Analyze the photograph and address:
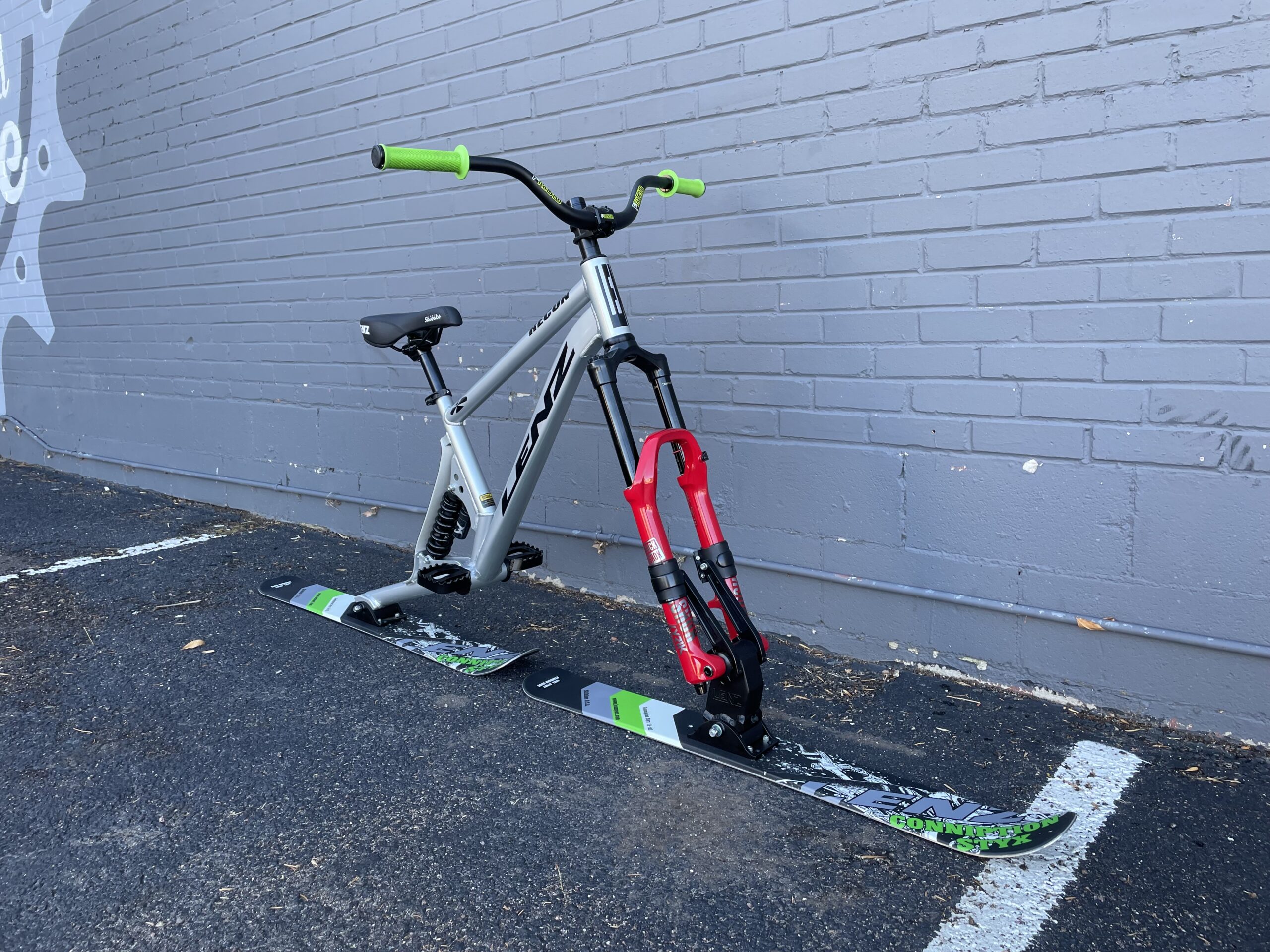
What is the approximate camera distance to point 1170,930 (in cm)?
191

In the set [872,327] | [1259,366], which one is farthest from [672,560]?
[1259,366]

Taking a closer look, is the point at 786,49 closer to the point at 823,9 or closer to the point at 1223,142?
the point at 823,9

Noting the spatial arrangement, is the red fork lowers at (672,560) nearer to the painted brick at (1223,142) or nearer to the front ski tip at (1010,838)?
the front ski tip at (1010,838)

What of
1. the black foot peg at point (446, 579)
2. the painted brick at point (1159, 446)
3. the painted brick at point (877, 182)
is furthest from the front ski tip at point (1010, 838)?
the painted brick at point (877, 182)

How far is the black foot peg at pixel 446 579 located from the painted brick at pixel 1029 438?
6.02ft

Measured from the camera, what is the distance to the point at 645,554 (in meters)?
2.92

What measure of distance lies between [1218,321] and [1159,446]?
375 millimetres

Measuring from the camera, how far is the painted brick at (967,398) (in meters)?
2.95

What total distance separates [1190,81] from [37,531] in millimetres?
5923

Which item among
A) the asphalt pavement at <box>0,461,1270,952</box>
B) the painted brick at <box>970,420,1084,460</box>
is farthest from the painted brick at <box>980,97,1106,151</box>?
the asphalt pavement at <box>0,461,1270,952</box>

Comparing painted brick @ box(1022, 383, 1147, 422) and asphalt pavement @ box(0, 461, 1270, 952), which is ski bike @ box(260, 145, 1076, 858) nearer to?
asphalt pavement @ box(0, 461, 1270, 952)

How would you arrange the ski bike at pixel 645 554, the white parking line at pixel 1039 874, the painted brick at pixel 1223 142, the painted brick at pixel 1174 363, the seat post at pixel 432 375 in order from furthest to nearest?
the seat post at pixel 432 375 < the painted brick at pixel 1174 363 < the painted brick at pixel 1223 142 < the ski bike at pixel 645 554 < the white parking line at pixel 1039 874

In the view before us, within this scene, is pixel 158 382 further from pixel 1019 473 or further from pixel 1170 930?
pixel 1170 930

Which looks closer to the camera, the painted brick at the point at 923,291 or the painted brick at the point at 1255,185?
the painted brick at the point at 1255,185
